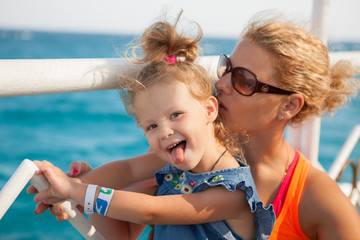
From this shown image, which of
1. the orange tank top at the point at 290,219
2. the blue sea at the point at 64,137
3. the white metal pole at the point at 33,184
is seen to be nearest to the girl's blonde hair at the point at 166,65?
the orange tank top at the point at 290,219

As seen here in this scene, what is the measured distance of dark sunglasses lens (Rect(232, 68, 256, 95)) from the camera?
70.7 inches

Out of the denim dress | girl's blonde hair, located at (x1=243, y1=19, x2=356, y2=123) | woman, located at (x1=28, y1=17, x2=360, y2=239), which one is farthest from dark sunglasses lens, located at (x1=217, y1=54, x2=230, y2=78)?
the denim dress

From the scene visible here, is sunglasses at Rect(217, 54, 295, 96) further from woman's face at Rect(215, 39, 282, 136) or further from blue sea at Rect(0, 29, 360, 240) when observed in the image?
blue sea at Rect(0, 29, 360, 240)

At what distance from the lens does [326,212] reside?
1696mm

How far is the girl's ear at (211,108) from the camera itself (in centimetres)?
168

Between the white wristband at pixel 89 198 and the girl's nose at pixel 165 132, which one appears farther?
the girl's nose at pixel 165 132

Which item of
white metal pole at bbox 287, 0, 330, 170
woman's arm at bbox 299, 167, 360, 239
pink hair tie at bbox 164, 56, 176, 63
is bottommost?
woman's arm at bbox 299, 167, 360, 239

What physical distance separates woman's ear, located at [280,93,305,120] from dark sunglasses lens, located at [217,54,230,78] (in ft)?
1.09

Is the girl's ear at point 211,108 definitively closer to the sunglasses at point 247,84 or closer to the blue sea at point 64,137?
the sunglasses at point 247,84

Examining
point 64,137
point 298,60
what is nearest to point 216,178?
point 298,60

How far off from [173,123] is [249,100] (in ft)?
1.64

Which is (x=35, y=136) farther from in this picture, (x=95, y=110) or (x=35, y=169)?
(x=35, y=169)

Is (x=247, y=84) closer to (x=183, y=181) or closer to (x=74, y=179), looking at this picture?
(x=183, y=181)

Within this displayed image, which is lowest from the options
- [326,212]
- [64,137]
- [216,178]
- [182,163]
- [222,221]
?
[326,212]
